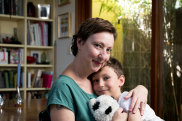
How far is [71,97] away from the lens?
1.30m

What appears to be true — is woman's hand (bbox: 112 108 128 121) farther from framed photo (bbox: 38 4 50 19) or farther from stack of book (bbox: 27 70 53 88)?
framed photo (bbox: 38 4 50 19)

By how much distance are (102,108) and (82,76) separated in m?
0.21

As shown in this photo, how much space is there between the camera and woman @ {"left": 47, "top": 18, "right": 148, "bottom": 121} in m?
1.25

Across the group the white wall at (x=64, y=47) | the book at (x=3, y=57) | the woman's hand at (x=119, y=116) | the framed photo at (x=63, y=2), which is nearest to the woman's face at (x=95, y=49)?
the woman's hand at (x=119, y=116)

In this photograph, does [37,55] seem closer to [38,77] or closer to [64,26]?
[38,77]

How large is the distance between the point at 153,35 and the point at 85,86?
1759 mm

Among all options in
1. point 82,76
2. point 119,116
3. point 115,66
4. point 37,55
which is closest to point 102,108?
point 119,116

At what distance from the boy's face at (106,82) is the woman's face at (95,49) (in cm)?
18

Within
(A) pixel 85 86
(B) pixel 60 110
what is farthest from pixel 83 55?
(B) pixel 60 110

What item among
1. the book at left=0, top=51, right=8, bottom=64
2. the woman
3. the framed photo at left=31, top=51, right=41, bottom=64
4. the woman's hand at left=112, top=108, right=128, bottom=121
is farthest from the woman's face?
the framed photo at left=31, top=51, right=41, bottom=64

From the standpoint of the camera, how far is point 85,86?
4.75 ft

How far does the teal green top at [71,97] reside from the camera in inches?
49.5

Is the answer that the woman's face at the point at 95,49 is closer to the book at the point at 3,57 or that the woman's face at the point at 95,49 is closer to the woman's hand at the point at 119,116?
the woman's hand at the point at 119,116

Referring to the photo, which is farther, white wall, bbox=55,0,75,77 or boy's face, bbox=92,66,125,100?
white wall, bbox=55,0,75,77
